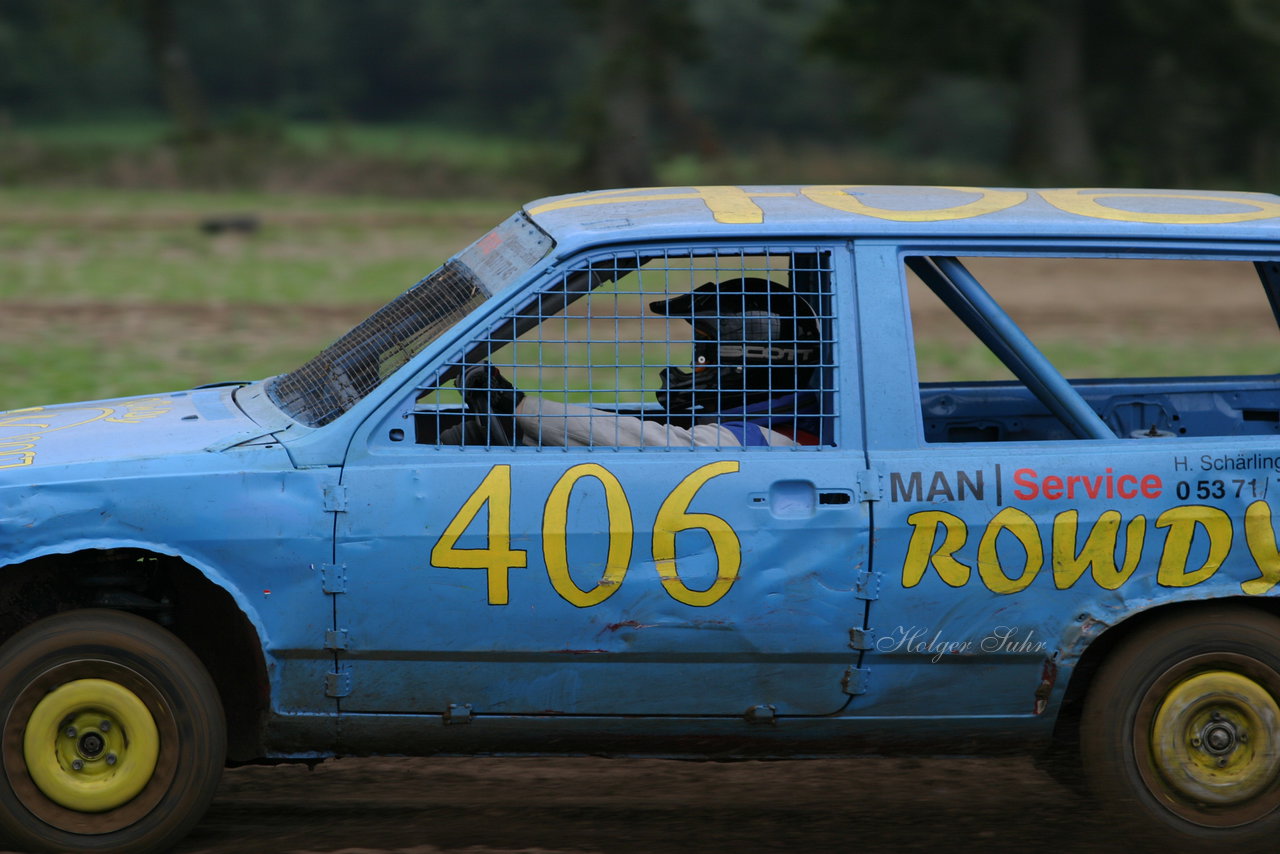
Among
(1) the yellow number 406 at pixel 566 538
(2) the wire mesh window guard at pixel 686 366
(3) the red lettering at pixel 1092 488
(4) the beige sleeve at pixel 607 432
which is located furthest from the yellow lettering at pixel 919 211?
(1) the yellow number 406 at pixel 566 538

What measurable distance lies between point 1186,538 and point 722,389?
1.29m

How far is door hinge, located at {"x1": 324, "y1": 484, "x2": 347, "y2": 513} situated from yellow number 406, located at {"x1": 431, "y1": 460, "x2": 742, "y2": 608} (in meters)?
0.26

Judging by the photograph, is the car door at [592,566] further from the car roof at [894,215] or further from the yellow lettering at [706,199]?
the yellow lettering at [706,199]

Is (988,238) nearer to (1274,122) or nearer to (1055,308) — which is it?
(1055,308)

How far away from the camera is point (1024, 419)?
523cm

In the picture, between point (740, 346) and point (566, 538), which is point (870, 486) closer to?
point (740, 346)

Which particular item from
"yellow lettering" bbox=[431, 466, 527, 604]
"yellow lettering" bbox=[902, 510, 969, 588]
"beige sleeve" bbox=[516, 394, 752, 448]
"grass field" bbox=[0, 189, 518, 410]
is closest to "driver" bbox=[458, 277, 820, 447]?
"beige sleeve" bbox=[516, 394, 752, 448]

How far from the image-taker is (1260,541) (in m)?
3.99

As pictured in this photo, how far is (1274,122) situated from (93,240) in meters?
23.8

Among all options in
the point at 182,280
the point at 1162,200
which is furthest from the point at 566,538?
the point at 182,280

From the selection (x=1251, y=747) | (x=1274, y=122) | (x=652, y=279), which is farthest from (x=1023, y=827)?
(x=1274, y=122)

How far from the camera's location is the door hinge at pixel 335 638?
3.85 m

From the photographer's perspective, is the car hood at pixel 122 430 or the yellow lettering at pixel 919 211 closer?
the car hood at pixel 122 430

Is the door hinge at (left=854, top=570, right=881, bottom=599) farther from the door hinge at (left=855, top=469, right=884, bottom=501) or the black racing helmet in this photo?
the black racing helmet
